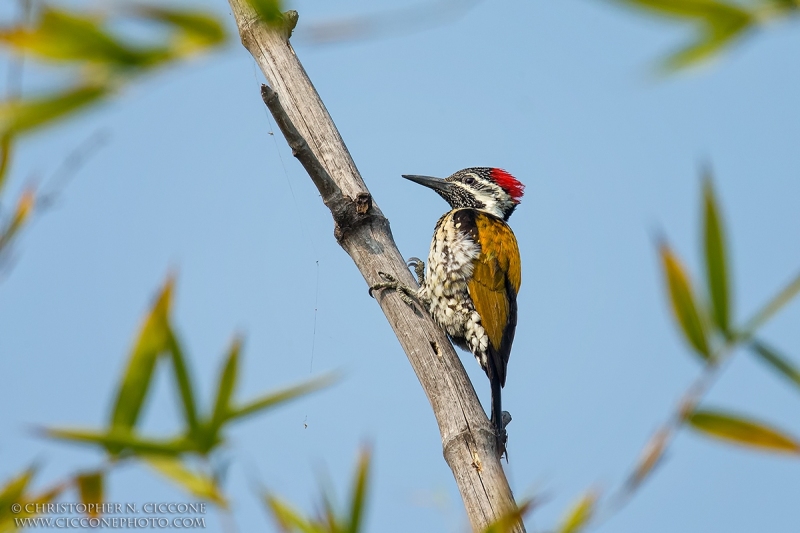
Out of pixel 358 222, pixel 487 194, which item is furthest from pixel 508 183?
A: pixel 358 222

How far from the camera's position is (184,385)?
1417 mm

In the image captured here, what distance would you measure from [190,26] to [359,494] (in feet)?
2.65

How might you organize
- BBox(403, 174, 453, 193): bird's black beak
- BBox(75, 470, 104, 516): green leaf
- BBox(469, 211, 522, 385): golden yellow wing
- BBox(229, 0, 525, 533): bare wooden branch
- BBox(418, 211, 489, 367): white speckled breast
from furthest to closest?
BBox(403, 174, 453, 193): bird's black beak, BBox(469, 211, 522, 385): golden yellow wing, BBox(418, 211, 489, 367): white speckled breast, BBox(229, 0, 525, 533): bare wooden branch, BBox(75, 470, 104, 516): green leaf

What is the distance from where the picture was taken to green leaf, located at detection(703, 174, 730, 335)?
1.37m

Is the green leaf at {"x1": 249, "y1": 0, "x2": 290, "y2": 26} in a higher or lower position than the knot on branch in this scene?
lower

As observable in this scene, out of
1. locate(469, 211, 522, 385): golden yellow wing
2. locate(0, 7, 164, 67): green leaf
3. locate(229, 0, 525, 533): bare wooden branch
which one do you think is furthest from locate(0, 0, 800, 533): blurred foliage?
locate(469, 211, 522, 385): golden yellow wing

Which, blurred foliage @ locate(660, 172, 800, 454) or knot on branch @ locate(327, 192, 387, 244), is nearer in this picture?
blurred foliage @ locate(660, 172, 800, 454)

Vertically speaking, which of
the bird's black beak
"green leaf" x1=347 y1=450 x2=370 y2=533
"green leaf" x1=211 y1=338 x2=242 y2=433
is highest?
the bird's black beak

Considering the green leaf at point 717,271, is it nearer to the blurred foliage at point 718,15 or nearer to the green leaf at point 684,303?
the green leaf at point 684,303

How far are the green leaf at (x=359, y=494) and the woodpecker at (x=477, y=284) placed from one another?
281 cm

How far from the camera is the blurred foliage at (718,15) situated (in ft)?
4.30

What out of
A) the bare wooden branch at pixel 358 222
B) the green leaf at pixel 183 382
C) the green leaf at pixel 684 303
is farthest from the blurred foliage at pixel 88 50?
the bare wooden branch at pixel 358 222

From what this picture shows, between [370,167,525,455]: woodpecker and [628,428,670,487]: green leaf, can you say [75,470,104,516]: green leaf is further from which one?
[370,167,525,455]: woodpecker

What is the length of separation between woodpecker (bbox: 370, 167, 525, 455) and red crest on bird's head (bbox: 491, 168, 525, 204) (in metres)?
0.42
